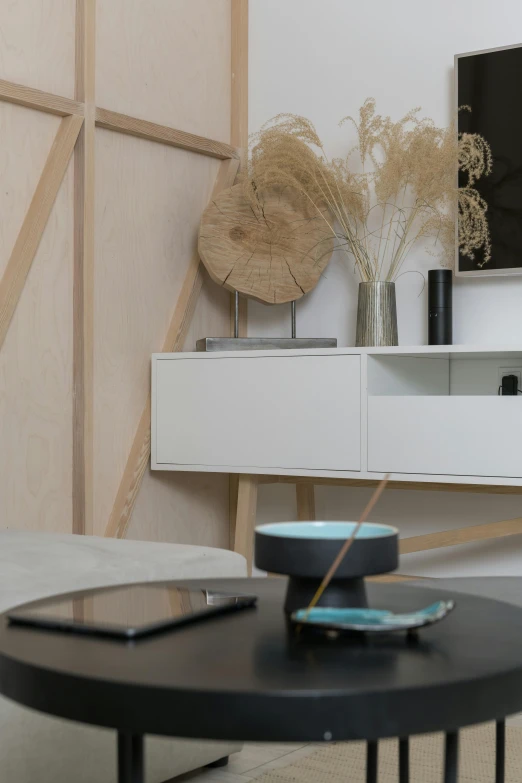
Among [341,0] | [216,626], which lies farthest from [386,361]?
[216,626]

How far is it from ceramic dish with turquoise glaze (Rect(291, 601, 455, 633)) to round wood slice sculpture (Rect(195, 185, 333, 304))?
256cm

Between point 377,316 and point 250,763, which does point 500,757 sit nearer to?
point 250,763

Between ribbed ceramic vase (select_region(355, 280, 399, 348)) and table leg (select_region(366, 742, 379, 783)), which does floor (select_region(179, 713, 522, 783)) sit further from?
ribbed ceramic vase (select_region(355, 280, 399, 348))

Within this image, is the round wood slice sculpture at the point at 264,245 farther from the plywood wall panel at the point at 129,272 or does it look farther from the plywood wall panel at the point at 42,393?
the plywood wall panel at the point at 42,393

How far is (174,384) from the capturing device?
11.0 ft

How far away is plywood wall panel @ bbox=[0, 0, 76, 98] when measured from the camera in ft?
9.77

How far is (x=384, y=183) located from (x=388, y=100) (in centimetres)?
49

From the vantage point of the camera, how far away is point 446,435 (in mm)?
2809

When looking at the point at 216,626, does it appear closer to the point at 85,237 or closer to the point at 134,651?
the point at 134,651

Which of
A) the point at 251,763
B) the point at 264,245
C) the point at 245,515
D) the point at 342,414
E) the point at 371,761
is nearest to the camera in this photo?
the point at 371,761

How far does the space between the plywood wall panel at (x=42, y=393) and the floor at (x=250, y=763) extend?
1.14m

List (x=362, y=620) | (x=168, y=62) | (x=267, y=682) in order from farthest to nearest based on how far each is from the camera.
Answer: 1. (x=168, y=62)
2. (x=362, y=620)
3. (x=267, y=682)

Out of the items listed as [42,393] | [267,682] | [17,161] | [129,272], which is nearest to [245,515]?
[42,393]

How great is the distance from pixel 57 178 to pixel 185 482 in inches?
47.9
